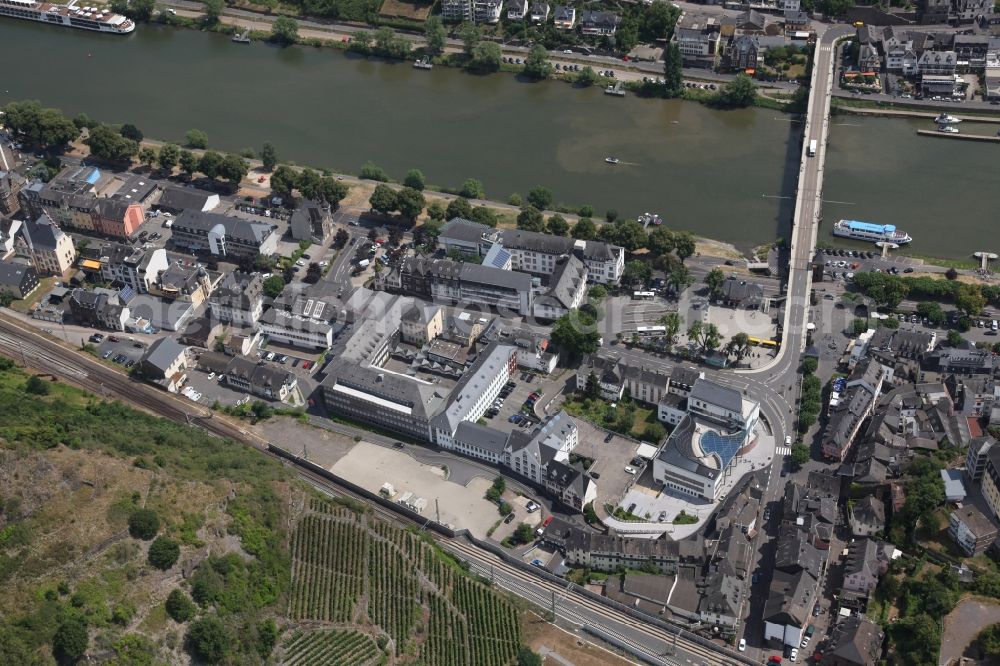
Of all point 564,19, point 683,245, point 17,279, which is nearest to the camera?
point 17,279

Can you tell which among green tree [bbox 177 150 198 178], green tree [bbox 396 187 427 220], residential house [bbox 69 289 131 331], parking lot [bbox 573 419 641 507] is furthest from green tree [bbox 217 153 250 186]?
parking lot [bbox 573 419 641 507]

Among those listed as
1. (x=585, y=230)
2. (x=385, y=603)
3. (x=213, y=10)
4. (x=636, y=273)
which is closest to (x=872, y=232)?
(x=636, y=273)

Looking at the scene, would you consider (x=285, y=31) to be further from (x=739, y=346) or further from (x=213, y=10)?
(x=739, y=346)

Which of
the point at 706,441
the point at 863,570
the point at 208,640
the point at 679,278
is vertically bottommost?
the point at 208,640

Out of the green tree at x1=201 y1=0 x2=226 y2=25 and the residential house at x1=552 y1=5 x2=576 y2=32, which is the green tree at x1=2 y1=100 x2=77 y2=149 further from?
the residential house at x1=552 y1=5 x2=576 y2=32

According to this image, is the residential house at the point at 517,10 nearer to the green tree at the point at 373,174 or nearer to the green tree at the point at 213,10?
the green tree at the point at 373,174

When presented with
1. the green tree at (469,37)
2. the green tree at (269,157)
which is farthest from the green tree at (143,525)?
the green tree at (469,37)

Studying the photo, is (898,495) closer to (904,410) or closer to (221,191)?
(904,410)
